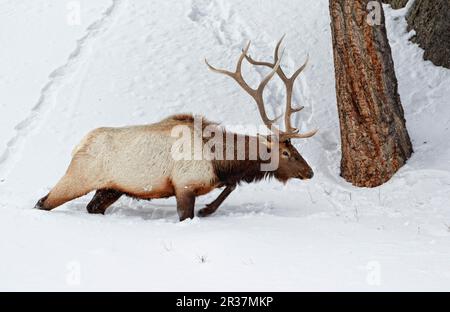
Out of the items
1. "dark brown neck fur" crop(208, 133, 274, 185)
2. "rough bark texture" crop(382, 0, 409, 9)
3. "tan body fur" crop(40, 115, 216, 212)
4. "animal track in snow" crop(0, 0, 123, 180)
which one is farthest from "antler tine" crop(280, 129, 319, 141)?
"rough bark texture" crop(382, 0, 409, 9)

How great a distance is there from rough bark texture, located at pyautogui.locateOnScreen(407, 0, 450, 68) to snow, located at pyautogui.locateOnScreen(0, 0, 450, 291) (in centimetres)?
22

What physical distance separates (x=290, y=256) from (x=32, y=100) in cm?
672

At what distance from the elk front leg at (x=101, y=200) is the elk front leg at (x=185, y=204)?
0.81 m

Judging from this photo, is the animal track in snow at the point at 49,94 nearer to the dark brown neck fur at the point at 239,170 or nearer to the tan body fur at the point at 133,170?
the tan body fur at the point at 133,170

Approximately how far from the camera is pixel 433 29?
10.7 m

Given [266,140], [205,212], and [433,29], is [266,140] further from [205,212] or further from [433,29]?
[433,29]

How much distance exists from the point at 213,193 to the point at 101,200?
62.9 inches

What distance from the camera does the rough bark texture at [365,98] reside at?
27.3ft

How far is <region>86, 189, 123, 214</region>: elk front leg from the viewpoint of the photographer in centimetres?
793

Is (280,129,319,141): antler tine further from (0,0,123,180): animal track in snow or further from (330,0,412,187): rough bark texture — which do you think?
(0,0,123,180): animal track in snow

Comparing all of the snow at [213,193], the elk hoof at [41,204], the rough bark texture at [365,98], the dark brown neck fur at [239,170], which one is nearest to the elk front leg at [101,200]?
the snow at [213,193]

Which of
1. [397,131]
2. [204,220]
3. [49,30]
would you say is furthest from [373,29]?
[49,30]

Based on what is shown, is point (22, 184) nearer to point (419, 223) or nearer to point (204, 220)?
point (204, 220)

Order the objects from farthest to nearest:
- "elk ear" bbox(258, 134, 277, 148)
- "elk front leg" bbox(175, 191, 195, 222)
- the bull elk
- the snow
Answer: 1. "elk ear" bbox(258, 134, 277, 148)
2. the bull elk
3. "elk front leg" bbox(175, 191, 195, 222)
4. the snow
